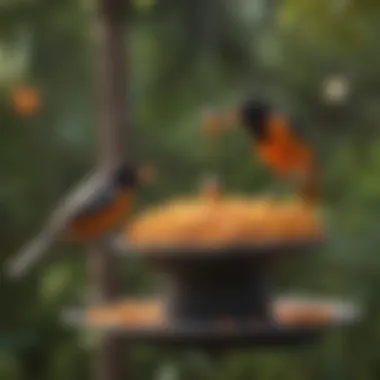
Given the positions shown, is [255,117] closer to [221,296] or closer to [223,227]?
[221,296]

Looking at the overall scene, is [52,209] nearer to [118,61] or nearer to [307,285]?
[307,285]

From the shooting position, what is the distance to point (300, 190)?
4.91m

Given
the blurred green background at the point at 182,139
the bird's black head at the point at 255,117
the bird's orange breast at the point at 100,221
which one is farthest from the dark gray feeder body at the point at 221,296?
the blurred green background at the point at 182,139

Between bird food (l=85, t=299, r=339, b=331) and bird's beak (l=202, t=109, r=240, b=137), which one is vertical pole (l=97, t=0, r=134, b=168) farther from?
bird food (l=85, t=299, r=339, b=331)

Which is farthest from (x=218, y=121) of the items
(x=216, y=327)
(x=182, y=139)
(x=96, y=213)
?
(x=182, y=139)

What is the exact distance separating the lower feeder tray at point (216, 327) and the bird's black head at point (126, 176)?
0.38 meters

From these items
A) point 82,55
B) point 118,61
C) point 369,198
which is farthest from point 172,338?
point 82,55

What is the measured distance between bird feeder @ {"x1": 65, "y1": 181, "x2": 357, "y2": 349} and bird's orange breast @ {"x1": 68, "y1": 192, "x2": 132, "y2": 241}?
0.16m

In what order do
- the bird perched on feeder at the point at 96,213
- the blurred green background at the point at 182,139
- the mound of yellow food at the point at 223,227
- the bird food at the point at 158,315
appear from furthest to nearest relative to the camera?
the blurred green background at the point at 182,139 → the bird perched on feeder at the point at 96,213 → the bird food at the point at 158,315 → the mound of yellow food at the point at 223,227

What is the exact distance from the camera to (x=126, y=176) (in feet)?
15.6

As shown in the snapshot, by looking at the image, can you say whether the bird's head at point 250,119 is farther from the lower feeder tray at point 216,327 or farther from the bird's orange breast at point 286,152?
the lower feeder tray at point 216,327

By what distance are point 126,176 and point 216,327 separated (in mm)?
607

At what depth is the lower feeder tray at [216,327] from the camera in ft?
14.3

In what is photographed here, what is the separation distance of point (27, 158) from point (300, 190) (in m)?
1.86
